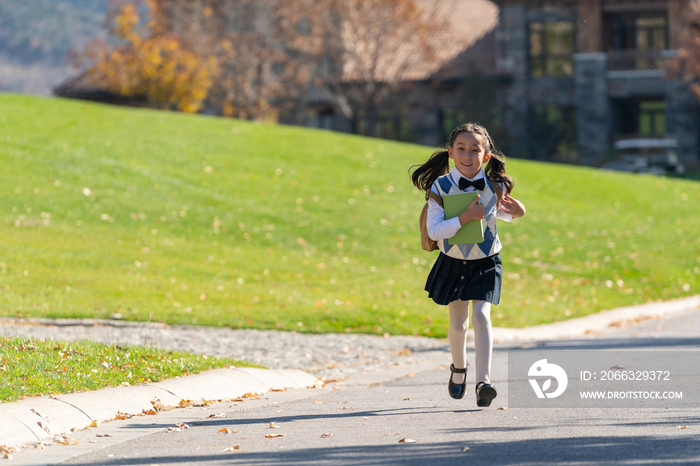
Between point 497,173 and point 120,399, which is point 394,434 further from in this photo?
point 120,399

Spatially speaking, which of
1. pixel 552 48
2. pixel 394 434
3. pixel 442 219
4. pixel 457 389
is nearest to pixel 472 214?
pixel 442 219

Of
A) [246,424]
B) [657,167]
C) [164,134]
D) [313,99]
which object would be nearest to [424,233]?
[246,424]

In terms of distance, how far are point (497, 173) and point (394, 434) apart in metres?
2.04

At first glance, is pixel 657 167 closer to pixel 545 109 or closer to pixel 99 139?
pixel 545 109

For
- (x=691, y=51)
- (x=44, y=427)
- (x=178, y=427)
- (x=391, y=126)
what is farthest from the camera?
(x=391, y=126)

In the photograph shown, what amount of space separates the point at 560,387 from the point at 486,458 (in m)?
2.54

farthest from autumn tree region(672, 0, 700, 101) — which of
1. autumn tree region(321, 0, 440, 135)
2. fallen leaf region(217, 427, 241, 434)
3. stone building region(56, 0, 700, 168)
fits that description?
fallen leaf region(217, 427, 241, 434)

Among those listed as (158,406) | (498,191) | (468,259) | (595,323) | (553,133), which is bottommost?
(595,323)

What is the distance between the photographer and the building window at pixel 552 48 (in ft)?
136

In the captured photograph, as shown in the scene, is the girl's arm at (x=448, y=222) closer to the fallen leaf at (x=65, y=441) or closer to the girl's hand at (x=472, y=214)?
the girl's hand at (x=472, y=214)

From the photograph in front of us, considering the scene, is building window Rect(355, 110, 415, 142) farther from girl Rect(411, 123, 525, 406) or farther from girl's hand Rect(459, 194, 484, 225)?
girl's hand Rect(459, 194, 484, 225)

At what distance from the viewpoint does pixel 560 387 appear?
698 cm

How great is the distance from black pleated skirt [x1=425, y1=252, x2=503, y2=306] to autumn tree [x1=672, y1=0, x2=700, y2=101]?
31.7 metres

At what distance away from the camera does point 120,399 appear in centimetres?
637
